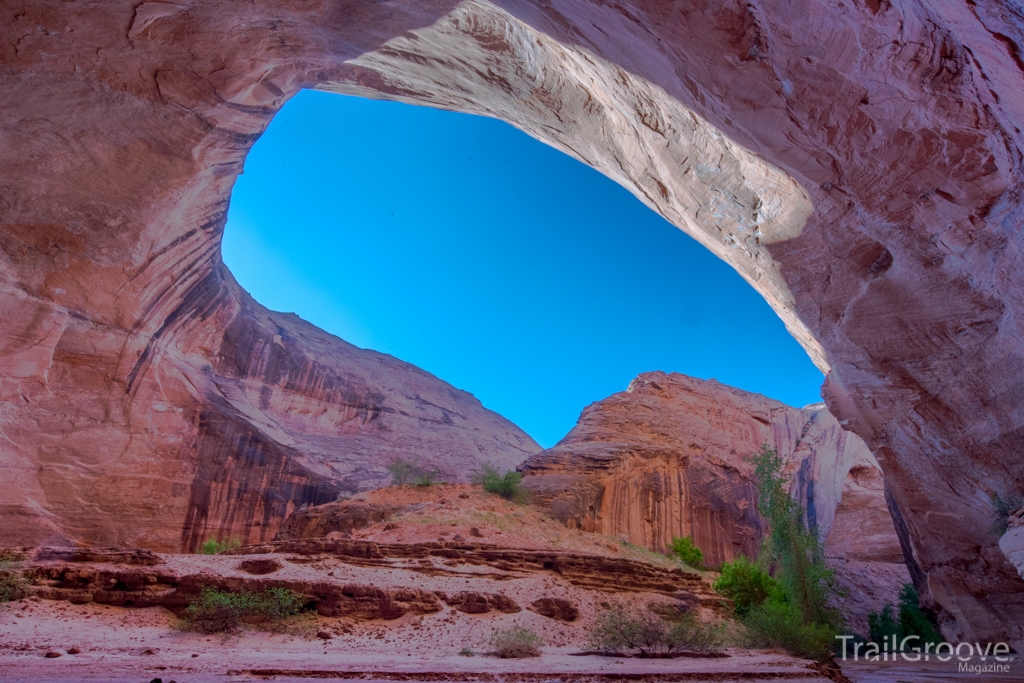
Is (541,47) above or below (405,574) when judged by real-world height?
above

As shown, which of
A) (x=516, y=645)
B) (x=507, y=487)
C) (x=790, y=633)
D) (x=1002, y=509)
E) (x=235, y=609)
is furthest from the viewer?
(x=507, y=487)

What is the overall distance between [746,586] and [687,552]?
7.56m

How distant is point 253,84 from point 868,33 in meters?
8.31

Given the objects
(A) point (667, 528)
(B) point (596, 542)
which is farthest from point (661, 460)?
(B) point (596, 542)

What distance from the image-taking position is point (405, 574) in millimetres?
15984

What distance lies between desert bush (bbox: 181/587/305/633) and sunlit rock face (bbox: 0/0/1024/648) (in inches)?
228

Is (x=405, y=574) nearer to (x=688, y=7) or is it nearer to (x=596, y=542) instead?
(x=596, y=542)

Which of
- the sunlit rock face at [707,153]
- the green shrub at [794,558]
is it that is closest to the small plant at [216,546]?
the sunlit rock face at [707,153]

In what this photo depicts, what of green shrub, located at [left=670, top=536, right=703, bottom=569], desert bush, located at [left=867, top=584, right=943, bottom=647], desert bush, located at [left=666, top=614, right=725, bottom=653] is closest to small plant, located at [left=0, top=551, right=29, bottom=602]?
desert bush, located at [left=666, top=614, right=725, bottom=653]

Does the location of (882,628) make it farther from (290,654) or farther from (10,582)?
(10,582)

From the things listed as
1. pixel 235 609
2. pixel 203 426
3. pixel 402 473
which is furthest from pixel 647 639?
pixel 402 473

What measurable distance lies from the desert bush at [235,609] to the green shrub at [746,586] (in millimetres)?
14401

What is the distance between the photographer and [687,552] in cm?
2694

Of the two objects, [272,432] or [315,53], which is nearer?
[315,53]
